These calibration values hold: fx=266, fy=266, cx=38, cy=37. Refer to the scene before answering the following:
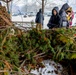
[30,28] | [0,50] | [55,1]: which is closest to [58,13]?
[30,28]

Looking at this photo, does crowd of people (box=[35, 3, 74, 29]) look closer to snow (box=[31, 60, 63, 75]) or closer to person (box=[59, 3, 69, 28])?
person (box=[59, 3, 69, 28])

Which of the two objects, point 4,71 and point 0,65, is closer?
point 4,71

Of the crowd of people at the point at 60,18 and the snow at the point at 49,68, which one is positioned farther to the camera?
the crowd of people at the point at 60,18

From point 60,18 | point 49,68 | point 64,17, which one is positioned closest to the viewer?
point 49,68

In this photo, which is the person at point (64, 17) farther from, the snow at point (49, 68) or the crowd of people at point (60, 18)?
the snow at point (49, 68)

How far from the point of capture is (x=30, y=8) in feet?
49.8

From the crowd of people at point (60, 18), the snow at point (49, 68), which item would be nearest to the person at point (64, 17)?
the crowd of people at point (60, 18)

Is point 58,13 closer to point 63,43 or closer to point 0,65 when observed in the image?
point 63,43

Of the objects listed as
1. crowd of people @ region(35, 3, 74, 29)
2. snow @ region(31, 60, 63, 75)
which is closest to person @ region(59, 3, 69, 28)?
crowd of people @ region(35, 3, 74, 29)

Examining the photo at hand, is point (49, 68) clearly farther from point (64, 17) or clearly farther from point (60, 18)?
point (64, 17)

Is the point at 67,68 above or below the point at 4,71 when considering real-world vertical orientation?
below

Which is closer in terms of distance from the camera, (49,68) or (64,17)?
(49,68)

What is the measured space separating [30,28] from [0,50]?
74cm

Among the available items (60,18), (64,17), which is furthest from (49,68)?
(64,17)
